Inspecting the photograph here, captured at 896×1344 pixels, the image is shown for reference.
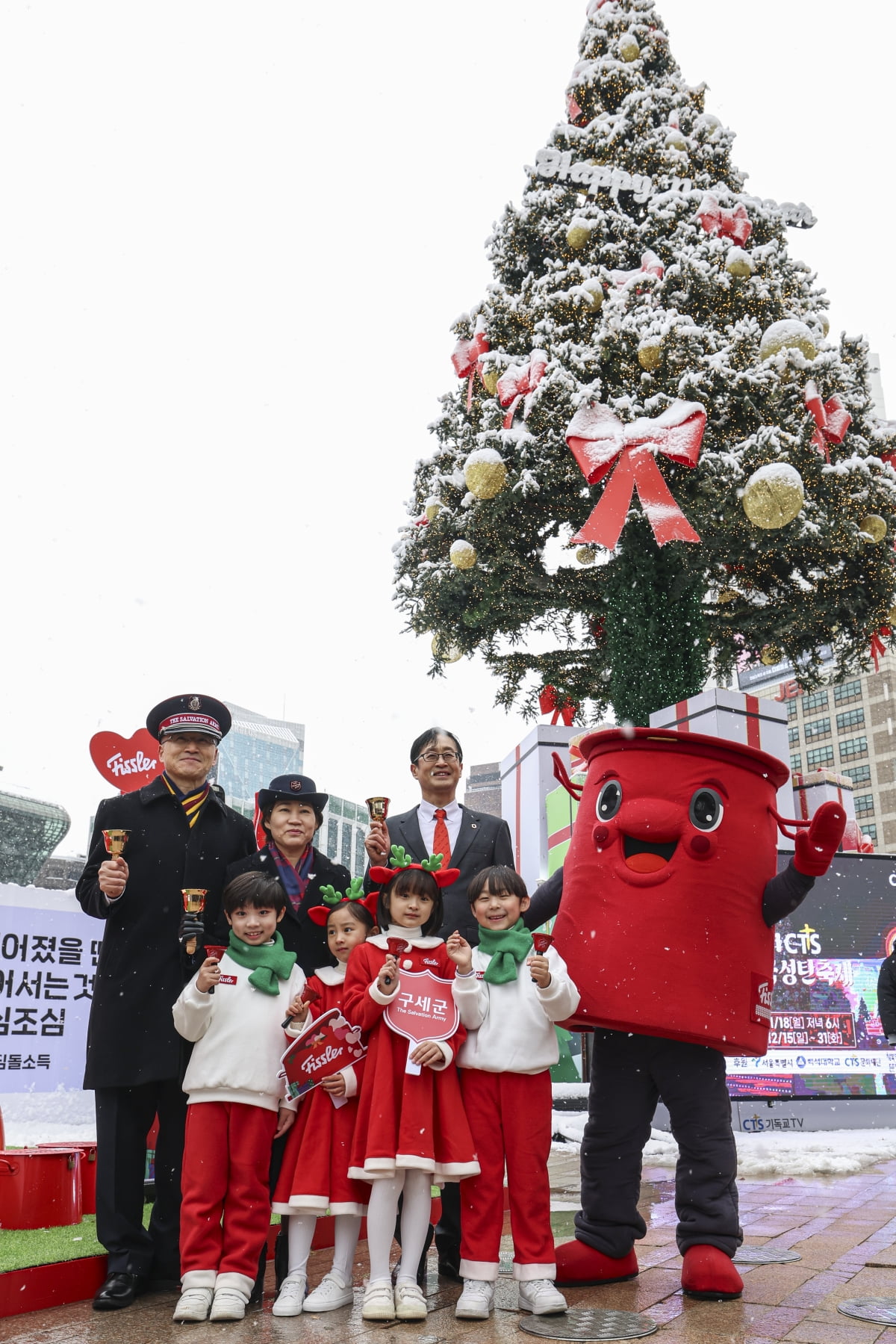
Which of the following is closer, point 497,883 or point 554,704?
point 497,883

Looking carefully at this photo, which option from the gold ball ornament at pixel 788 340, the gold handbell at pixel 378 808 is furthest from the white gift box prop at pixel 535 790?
the gold handbell at pixel 378 808

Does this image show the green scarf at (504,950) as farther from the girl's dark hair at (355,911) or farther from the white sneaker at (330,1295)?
the white sneaker at (330,1295)

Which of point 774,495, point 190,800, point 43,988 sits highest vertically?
point 774,495

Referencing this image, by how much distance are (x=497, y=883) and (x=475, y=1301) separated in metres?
1.11

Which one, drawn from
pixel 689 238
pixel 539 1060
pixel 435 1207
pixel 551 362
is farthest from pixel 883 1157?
pixel 689 238

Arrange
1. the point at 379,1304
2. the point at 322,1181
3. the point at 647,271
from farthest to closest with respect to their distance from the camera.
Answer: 1. the point at 647,271
2. the point at 322,1181
3. the point at 379,1304

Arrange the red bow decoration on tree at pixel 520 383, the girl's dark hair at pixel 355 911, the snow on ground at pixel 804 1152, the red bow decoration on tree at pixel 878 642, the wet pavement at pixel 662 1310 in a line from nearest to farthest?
1. the wet pavement at pixel 662 1310
2. the girl's dark hair at pixel 355 911
3. the snow on ground at pixel 804 1152
4. the red bow decoration on tree at pixel 520 383
5. the red bow decoration on tree at pixel 878 642

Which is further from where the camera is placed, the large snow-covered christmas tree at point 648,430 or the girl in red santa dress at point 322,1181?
the large snow-covered christmas tree at point 648,430

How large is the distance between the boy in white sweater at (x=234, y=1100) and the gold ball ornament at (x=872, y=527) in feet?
19.8

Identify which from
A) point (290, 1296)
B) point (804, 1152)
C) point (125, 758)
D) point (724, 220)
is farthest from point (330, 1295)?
point (724, 220)

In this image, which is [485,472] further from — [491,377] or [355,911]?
[355,911]

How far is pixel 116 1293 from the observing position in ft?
9.45

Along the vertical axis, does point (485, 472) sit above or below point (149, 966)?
above

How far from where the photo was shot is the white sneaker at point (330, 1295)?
9.01ft
